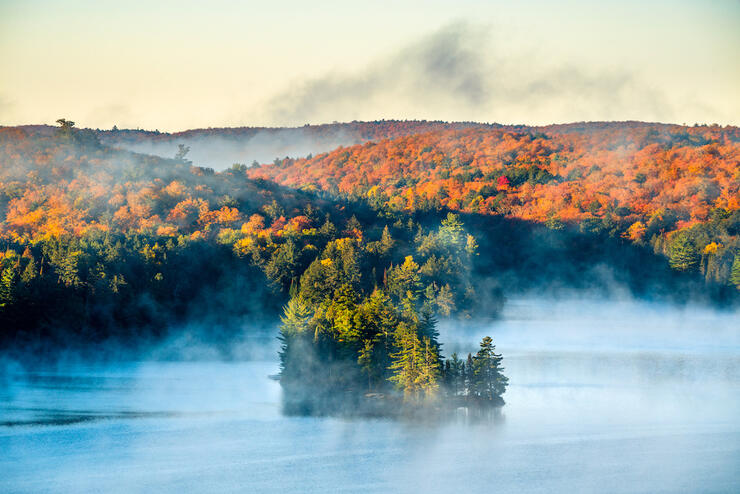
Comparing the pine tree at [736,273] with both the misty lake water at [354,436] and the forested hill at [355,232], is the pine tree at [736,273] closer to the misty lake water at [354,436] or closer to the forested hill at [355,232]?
the forested hill at [355,232]

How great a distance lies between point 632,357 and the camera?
6150 cm

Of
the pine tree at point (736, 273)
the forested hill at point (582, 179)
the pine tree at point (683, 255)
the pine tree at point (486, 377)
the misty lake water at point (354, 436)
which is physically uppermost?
the forested hill at point (582, 179)

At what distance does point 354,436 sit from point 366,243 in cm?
6256

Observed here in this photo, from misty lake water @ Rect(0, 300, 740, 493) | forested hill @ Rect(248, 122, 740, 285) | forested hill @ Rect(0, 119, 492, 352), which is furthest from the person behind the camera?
forested hill @ Rect(248, 122, 740, 285)

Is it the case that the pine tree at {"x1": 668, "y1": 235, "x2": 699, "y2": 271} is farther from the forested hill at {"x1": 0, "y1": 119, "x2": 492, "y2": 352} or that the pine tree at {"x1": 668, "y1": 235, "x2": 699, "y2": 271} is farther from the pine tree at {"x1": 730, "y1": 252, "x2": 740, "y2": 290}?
the forested hill at {"x1": 0, "y1": 119, "x2": 492, "y2": 352}

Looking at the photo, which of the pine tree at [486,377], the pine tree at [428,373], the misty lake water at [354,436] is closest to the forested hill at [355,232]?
the pine tree at [428,373]

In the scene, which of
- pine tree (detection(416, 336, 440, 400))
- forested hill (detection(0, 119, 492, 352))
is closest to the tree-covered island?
pine tree (detection(416, 336, 440, 400))

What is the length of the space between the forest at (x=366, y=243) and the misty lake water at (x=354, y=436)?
342 cm

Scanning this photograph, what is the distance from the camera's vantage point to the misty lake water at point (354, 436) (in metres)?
29.5

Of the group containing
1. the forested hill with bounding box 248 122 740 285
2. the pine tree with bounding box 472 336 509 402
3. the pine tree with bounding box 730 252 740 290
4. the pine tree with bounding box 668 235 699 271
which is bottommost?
the pine tree with bounding box 472 336 509 402

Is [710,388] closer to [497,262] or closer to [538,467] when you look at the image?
[538,467]

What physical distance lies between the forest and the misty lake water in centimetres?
342

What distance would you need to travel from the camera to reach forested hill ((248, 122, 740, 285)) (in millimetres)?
111812

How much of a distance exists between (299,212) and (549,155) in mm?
56793
